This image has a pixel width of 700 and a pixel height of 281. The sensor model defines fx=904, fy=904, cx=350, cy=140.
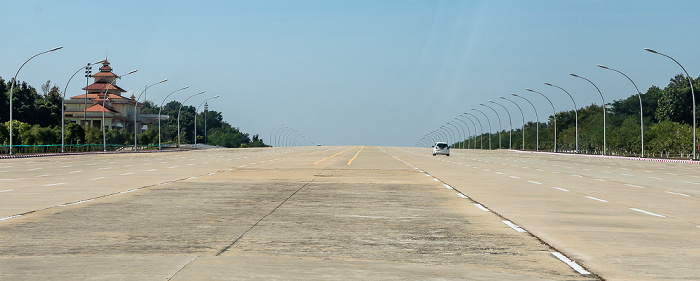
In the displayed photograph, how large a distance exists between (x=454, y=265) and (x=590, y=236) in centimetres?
367

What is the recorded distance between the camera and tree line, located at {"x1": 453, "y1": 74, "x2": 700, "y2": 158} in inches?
3741

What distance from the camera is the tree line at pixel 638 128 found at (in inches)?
3741

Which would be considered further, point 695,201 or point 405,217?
point 695,201

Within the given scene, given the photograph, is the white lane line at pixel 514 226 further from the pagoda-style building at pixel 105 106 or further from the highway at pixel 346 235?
the pagoda-style building at pixel 105 106

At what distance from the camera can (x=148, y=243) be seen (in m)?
10.9

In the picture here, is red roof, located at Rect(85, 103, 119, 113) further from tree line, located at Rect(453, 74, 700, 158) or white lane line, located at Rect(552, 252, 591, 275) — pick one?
white lane line, located at Rect(552, 252, 591, 275)

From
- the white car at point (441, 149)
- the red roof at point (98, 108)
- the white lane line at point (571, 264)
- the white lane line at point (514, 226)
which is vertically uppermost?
the red roof at point (98, 108)

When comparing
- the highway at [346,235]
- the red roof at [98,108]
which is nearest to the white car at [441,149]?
the highway at [346,235]

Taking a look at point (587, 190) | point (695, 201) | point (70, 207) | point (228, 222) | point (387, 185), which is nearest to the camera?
point (228, 222)

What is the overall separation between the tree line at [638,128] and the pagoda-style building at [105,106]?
3129 inches

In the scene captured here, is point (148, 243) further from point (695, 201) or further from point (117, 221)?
point (695, 201)

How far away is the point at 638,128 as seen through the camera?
111 metres

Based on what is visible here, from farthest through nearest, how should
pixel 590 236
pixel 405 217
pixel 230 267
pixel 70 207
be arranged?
1. pixel 70 207
2. pixel 405 217
3. pixel 590 236
4. pixel 230 267

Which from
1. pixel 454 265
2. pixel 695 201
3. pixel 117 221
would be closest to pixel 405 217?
pixel 117 221
